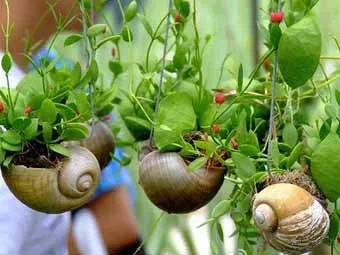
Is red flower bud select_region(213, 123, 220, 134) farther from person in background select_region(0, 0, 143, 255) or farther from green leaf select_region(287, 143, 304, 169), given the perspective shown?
person in background select_region(0, 0, 143, 255)

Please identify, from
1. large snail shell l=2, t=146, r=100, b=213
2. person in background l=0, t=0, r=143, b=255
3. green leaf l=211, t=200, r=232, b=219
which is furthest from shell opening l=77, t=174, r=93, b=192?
person in background l=0, t=0, r=143, b=255

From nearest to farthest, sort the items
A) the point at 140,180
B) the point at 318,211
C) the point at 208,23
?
the point at 318,211, the point at 140,180, the point at 208,23

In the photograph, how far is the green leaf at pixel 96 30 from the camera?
76cm

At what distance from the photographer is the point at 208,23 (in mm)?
1576

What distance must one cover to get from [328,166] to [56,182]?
0.21 m

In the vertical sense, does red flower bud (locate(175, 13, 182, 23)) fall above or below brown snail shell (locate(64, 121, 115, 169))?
above

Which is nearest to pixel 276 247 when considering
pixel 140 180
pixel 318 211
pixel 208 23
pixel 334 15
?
pixel 318 211

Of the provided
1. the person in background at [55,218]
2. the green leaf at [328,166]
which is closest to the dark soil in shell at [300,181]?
the green leaf at [328,166]

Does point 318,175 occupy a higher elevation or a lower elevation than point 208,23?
higher

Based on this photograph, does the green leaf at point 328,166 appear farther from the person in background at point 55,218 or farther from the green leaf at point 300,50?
the person in background at point 55,218

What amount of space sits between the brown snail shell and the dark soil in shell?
19cm

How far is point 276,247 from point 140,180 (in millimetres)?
147

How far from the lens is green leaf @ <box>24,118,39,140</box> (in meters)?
0.71

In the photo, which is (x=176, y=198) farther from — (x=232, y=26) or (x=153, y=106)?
(x=232, y=26)
